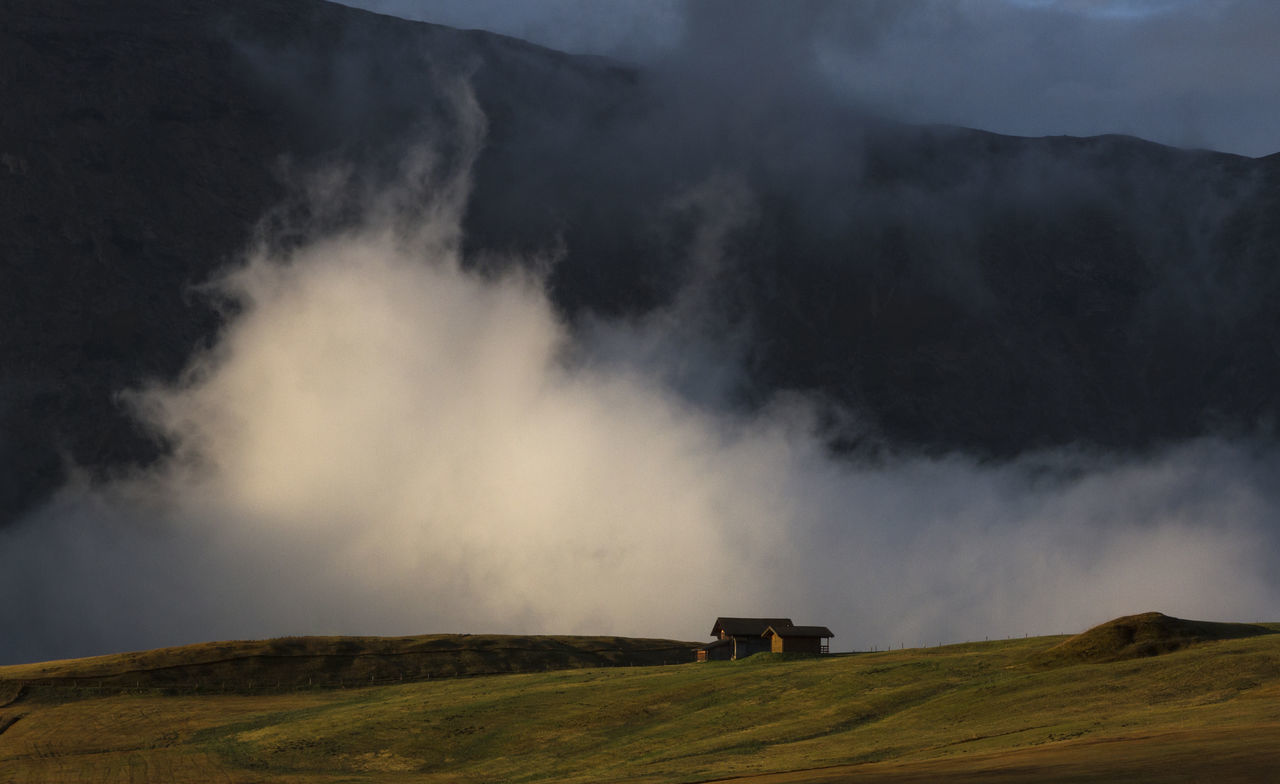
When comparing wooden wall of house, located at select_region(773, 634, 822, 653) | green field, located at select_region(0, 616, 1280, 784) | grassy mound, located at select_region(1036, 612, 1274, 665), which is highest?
wooden wall of house, located at select_region(773, 634, 822, 653)

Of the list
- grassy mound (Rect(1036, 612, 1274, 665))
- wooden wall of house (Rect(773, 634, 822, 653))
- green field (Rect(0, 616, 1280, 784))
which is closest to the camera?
green field (Rect(0, 616, 1280, 784))

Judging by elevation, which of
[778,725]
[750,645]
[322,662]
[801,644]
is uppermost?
[750,645]

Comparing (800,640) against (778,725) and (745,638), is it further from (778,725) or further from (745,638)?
(778,725)

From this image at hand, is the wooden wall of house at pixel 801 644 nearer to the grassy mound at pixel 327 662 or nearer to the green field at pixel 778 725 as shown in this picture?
the green field at pixel 778 725

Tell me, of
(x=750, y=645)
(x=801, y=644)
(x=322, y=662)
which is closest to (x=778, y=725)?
(x=801, y=644)

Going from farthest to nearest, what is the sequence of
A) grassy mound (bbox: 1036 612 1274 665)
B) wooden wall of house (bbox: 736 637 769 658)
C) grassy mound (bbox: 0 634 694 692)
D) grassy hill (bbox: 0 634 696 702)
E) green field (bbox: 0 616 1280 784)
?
wooden wall of house (bbox: 736 637 769 658), grassy mound (bbox: 0 634 694 692), grassy hill (bbox: 0 634 696 702), grassy mound (bbox: 1036 612 1274 665), green field (bbox: 0 616 1280 784)

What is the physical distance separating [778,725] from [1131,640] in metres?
23.1

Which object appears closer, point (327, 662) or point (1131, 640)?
point (1131, 640)

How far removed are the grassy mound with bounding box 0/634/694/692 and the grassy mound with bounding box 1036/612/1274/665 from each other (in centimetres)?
6066

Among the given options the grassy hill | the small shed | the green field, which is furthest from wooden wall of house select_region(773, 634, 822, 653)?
the grassy hill

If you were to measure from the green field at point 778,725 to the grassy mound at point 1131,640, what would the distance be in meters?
0.17

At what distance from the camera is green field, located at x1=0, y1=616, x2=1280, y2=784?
4394 centimetres

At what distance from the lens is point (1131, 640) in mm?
75062

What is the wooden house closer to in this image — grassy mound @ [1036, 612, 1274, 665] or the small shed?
the small shed
